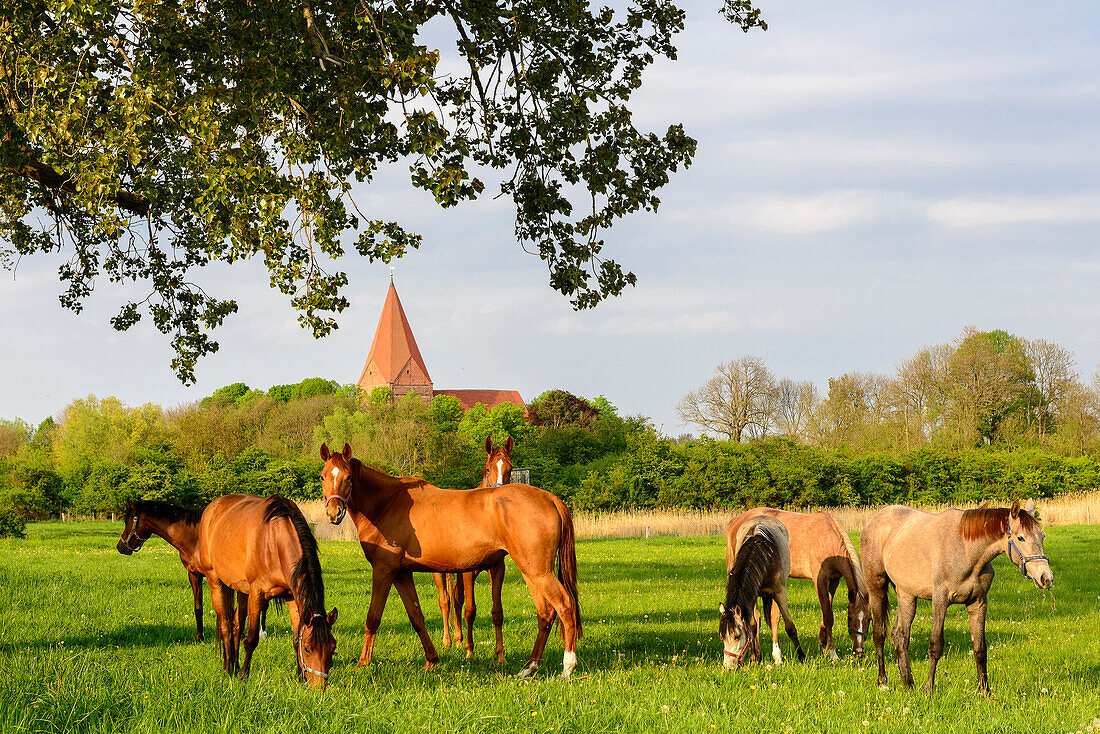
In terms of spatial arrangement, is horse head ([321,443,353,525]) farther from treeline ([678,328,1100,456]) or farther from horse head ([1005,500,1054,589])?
treeline ([678,328,1100,456])

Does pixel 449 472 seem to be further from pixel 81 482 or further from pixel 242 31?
pixel 242 31

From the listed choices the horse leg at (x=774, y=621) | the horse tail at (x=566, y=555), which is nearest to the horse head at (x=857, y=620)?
the horse leg at (x=774, y=621)

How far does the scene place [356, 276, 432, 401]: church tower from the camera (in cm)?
11762

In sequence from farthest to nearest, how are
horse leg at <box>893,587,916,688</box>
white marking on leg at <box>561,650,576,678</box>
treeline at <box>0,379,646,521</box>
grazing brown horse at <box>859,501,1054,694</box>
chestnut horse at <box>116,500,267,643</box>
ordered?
treeline at <box>0,379,646,521</box>, chestnut horse at <box>116,500,267,643</box>, white marking on leg at <box>561,650,576,678</box>, horse leg at <box>893,587,916,688</box>, grazing brown horse at <box>859,501,1054,694</box>

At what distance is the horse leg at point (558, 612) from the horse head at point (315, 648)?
2.08 m

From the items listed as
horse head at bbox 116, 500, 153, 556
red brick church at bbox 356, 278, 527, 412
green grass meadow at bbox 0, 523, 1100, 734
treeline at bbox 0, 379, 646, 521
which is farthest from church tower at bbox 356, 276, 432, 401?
horse head at bbox 116, 500, 153, 556

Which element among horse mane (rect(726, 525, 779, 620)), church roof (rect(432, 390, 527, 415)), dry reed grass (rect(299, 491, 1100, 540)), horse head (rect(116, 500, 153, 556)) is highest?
church roof (rect(432, 390, 527, 415))

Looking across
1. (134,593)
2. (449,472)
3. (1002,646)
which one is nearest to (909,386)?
(449,472)

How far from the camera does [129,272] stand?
14906mm

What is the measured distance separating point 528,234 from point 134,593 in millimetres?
9028

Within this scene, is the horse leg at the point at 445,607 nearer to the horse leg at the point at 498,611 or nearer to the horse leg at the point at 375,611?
the horse leg at the point at 498,611

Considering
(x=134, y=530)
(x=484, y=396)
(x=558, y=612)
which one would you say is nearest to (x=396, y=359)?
(x=484, y=396)

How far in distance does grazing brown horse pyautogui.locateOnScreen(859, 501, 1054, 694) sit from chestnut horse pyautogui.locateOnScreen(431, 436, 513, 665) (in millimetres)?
3908

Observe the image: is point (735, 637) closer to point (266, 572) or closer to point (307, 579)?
point (307, 579)
